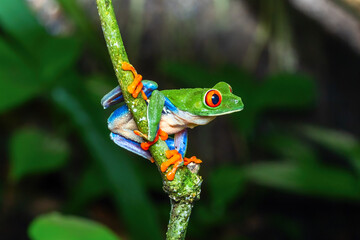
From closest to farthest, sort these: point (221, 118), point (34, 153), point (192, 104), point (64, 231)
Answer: point (192, 104)
point (64, 231)
point (34, 153)
point (221, 118)

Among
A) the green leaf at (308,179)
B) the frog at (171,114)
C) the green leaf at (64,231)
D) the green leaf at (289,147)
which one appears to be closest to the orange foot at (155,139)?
the frog at (171,114)

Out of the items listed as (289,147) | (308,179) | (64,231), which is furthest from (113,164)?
(289,147)

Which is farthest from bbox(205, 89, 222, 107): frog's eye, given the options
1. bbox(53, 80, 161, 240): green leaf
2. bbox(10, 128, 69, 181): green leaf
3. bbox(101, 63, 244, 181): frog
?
bbox(10, 128, 69, 181): green leaf

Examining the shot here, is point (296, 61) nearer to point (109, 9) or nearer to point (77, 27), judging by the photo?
point (77, 27)

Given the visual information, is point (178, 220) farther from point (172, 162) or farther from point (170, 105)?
point (170, 105)

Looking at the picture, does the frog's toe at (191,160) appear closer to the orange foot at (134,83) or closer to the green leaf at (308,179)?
the orange foot at (134,83)

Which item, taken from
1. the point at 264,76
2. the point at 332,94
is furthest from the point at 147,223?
the point at 332,94
